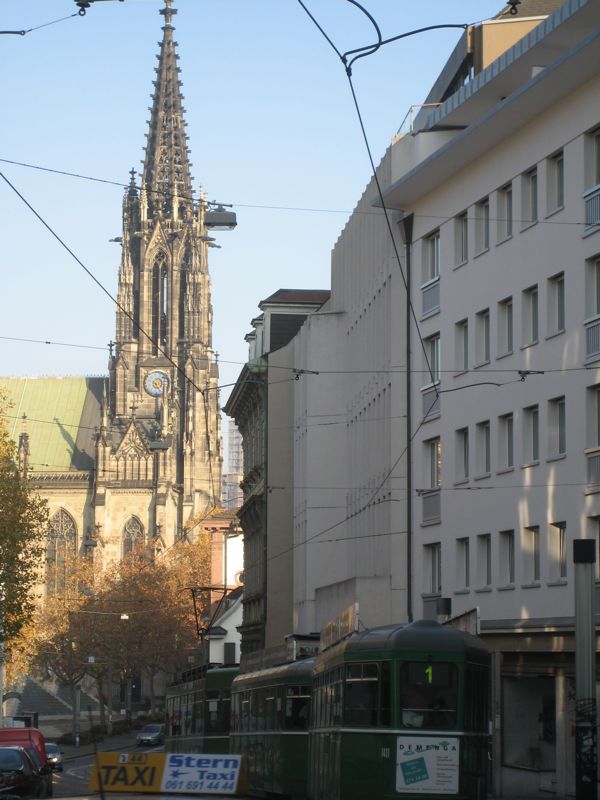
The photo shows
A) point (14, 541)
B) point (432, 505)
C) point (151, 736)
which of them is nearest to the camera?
point (432, 505)

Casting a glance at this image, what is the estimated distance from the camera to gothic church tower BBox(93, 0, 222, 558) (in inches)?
5039

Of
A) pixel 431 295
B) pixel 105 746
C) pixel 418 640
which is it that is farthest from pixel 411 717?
pixel 105 746

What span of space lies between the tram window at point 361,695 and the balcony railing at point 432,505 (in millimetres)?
16897

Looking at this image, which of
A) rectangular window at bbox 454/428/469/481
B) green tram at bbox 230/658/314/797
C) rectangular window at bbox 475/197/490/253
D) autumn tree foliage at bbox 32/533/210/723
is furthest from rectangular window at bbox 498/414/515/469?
autumn tree foliage at bbox 32/533/210/723

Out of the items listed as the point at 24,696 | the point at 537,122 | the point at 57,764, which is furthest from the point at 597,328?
the point at 24,696

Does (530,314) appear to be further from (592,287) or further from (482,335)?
(592,287)

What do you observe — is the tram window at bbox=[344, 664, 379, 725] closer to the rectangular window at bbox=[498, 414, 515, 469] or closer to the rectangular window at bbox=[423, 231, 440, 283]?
the rectangular window at bbox=[498, 414, 515, 469]

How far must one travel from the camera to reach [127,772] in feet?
51.5

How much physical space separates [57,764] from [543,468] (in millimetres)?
25304

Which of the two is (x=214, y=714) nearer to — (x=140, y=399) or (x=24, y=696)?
(x=24, y=696)

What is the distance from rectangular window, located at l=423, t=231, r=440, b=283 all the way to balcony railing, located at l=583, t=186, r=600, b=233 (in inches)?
351

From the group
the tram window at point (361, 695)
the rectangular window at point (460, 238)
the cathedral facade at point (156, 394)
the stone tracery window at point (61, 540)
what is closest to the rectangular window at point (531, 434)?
the rectangular window at point (460, 238)

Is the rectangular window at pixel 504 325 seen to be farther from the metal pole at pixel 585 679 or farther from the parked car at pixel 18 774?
the metal pole at pixel 585 679

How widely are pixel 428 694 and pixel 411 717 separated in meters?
0.38
